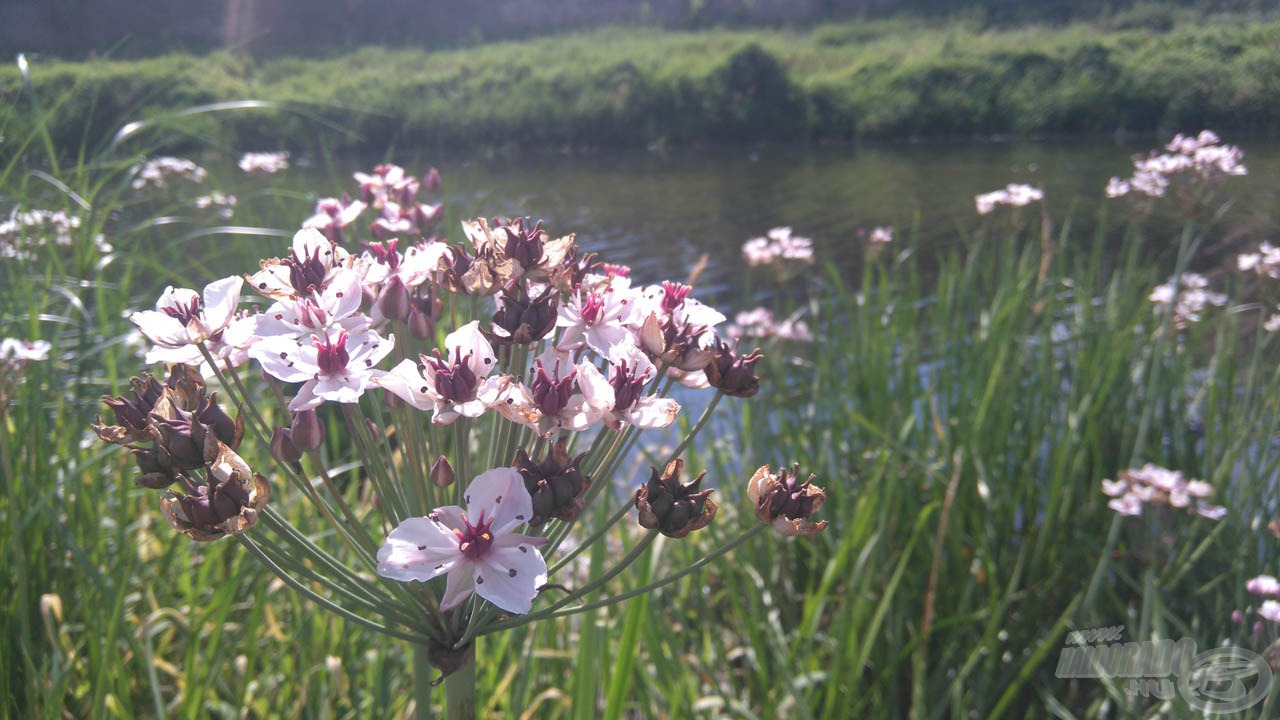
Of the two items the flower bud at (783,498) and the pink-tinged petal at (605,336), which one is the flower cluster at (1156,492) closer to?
the flower bud at (783,498)

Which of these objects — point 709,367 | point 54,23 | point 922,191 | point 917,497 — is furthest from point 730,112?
point 709,367

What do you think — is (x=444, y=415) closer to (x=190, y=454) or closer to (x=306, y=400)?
(x=306, y=400)

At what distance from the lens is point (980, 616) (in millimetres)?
3197

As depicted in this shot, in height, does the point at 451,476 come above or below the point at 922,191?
above

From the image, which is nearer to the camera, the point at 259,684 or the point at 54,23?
the point at 259,684

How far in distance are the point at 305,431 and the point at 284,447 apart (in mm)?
37

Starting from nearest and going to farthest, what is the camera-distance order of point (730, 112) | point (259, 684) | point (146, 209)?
1. point (259, 684)
2. point (146, 209)
3. point (730, 112)

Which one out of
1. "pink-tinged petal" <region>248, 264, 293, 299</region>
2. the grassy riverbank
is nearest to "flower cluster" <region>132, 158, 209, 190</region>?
"pink-tinged petal" <region>248, 264, 293, 299</region>

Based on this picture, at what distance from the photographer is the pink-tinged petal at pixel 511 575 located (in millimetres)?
941

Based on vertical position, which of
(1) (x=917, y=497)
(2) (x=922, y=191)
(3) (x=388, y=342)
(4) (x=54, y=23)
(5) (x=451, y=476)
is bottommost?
(2) (x=922, y=191)

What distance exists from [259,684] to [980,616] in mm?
2666

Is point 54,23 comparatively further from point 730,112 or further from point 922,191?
point 730,112

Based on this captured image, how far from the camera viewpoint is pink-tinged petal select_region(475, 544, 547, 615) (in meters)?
0.94

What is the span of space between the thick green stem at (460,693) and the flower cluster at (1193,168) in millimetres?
4130
